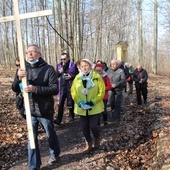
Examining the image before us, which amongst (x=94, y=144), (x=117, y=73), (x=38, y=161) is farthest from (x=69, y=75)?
(x=38, y=161)

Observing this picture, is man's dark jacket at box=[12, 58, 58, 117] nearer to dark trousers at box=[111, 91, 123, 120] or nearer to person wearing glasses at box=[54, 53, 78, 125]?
person wearing glasses at box=[54, 53, 78, 125]

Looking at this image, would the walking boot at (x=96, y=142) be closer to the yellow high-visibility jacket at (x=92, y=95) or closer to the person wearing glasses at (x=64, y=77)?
the yellow high-visibility jacket at (x=92, y=95)

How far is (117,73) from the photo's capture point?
8.56 metres

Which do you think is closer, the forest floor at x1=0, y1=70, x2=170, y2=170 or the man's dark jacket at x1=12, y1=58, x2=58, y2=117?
the man's dark jacket at x1=12, y1=58, x2=58, y2=117

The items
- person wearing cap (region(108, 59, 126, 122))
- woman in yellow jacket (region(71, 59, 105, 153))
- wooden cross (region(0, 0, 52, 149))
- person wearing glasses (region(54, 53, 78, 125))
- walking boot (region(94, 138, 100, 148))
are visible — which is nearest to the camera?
wooden cross (region(0, 0, 52, 149))

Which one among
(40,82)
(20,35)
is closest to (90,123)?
(40,82)

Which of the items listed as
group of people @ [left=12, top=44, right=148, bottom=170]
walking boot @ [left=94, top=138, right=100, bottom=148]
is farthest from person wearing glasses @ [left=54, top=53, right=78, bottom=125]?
walking boot @ [left=94, top=138, right=100, bottom=148]

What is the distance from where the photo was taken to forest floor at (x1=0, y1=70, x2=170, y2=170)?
516 centimetres

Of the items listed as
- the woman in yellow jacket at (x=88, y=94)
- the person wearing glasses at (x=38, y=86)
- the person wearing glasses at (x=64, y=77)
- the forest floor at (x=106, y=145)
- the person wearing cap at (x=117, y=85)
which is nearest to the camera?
the person wearing glasses at (x=38, y=86)

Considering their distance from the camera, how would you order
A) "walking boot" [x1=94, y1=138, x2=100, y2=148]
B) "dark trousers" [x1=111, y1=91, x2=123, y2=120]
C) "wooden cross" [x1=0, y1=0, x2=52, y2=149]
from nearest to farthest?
"wooden cross" [x1=0, y1=0, x2=52, y2=149] → "walking boot" [x1=94, y1=138, x2=100, y2=148] → "dark trousers" [x1=111, y1=91, x2=123, y2=120]

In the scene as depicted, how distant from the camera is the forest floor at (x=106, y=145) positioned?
16.9 feet

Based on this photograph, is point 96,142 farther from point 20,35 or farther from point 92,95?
point 20,35

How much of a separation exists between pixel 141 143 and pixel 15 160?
304 centimetres

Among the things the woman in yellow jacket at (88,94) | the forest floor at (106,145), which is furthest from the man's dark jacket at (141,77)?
the woman in yellow jacket at (88,94)
